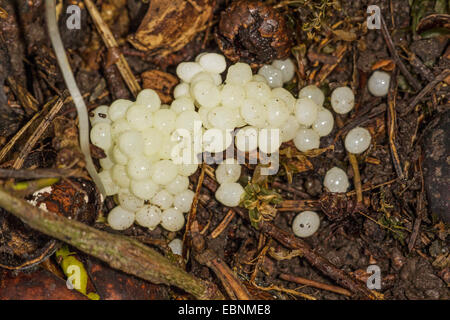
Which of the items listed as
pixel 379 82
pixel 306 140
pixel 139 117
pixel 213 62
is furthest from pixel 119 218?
pixel 379 82

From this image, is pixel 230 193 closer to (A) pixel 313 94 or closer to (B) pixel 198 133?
(B) pixel 198 133

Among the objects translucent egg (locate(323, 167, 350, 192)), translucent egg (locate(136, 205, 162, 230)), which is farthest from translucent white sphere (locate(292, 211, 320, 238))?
translucent egg (locate(136, 205, 162, 230))

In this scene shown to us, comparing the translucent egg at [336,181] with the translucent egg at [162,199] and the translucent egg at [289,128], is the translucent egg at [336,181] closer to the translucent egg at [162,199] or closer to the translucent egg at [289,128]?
the translucent egg at [289,128]

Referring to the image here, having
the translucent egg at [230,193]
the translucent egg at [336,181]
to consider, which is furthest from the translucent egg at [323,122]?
the translucent egg at [230,193]

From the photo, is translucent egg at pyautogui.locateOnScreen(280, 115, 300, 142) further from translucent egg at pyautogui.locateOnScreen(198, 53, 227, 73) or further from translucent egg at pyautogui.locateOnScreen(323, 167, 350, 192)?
translucent egg at pyautogui.locateOnScreen(198, 53, 227, 73)

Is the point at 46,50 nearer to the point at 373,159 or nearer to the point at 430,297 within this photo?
the point at 373,159
